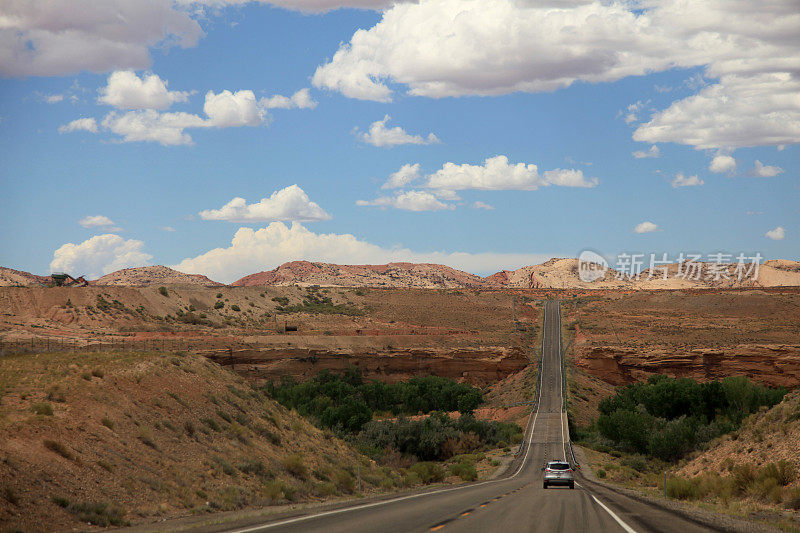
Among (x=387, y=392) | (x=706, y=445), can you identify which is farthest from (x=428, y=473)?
(x=387, y=392)

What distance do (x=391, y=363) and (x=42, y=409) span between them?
71.6 meters

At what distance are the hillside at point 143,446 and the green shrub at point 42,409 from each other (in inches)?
1.3

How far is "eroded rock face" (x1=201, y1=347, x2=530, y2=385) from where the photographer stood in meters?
82.3

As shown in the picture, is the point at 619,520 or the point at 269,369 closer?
the point at 619,520

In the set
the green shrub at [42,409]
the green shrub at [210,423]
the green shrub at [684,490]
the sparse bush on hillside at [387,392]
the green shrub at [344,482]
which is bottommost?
the sparse bush on hillside at [387,392]

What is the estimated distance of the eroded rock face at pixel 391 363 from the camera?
8231 centimetres

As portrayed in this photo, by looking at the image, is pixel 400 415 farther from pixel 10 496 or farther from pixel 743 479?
pixel 10 496

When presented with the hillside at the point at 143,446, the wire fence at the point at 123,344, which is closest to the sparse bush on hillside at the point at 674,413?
the hillside at the point at 143,446

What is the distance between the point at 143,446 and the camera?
2389 centimetres

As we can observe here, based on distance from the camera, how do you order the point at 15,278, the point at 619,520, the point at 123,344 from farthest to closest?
the point at 15,278, the point at 123,344, the point at 619,520

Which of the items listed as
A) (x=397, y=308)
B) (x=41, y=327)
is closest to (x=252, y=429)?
(x=41, y=327)

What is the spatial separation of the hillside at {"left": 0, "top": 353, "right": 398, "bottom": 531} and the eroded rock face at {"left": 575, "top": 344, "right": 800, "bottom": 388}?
218ft

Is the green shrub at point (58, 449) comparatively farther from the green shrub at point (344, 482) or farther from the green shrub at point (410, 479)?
the green shrub at point (410, 479)

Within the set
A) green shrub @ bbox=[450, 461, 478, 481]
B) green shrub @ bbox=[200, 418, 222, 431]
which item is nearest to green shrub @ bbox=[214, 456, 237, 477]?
green shrub @ bbox=[200, 418, 222, 431]
